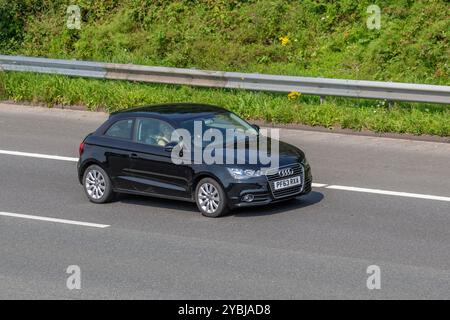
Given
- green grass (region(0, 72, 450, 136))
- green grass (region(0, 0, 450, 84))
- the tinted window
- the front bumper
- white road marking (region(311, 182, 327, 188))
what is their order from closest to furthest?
the front bumper, the tinted window, white road marking (region(311, 182, 327, 188)), green grass (region(0, 72, 450, 136)), green grass (region(0, 0, 450, 84))

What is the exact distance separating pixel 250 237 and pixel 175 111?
10.1 ft

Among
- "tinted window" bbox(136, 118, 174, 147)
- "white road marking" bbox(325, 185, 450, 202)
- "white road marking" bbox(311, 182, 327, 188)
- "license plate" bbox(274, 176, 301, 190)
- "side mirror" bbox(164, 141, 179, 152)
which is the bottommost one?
"white road marking" bbox(325, 185, 450, 202)

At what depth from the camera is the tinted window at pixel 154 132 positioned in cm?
1628

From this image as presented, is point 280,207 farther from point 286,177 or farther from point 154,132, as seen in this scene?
point 154,132

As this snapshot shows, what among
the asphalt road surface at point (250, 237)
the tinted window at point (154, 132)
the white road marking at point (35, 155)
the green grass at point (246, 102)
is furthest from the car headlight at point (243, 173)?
the green grass at point (246, 102)

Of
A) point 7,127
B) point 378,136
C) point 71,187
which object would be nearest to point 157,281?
point 71,187

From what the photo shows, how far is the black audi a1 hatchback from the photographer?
1543 cm

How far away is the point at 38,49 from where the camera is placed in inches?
1137

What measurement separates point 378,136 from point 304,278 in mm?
8749

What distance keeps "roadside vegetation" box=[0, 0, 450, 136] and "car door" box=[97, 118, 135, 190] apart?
19.1 feet

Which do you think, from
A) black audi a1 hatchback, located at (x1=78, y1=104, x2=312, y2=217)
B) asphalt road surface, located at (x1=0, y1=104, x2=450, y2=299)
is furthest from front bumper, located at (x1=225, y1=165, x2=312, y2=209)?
asphalt road surface, located at (x1=0, y1=104, x2=450, y2=299)

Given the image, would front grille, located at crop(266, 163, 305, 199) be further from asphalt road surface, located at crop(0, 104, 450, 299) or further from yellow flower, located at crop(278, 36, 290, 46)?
yellow flower, located at crop(278, 36, 290, 46)
